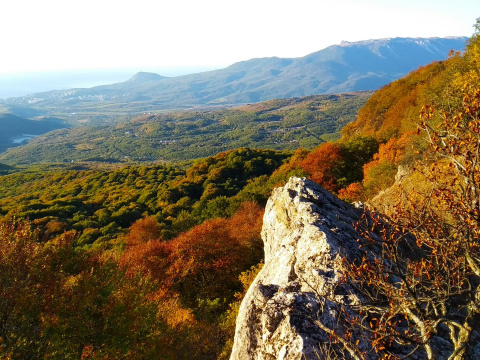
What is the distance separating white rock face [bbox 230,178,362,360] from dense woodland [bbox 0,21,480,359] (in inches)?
69.9

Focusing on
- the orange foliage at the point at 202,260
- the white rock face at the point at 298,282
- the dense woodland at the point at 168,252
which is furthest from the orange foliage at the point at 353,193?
the white rock face at the point at 298,282

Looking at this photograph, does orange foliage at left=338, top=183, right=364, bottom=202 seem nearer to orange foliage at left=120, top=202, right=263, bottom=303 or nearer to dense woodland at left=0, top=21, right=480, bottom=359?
dense woodland at left=0, top=21, right=480, bottom=359

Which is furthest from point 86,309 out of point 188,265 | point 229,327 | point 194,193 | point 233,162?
point 233,162

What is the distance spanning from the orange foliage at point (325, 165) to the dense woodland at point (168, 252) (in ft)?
0.74

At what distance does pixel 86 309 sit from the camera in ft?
49.3

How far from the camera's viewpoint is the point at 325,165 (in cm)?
4947

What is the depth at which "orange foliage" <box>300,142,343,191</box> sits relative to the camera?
157ft

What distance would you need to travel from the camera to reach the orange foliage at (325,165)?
47972 millimetres

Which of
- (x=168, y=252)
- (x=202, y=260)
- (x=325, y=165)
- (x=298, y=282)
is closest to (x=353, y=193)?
(x=325, y=165)

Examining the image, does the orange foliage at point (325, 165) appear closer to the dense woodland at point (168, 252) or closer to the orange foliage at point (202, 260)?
the dense woodland at point (168, 252)

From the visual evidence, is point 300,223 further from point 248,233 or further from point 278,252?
point 248,233

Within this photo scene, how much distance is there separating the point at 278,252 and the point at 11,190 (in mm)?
125639

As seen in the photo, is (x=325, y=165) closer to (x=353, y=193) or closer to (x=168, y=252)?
(x=353, y=193)

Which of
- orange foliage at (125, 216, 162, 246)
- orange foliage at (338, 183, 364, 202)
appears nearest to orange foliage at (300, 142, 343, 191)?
orange foliage at (338, 183, 364, 202)
